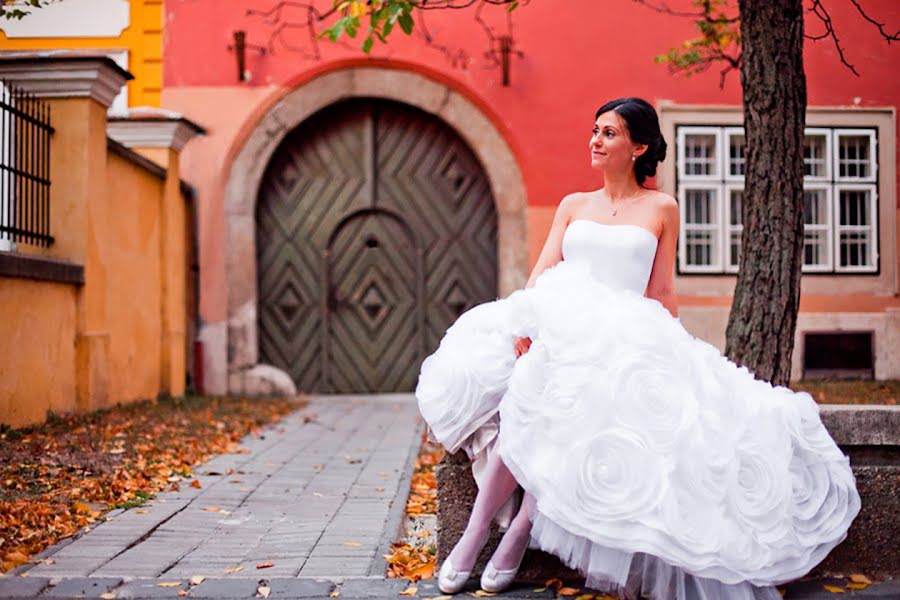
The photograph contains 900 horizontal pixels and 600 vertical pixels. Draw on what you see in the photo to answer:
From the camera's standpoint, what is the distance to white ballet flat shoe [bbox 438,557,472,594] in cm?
371

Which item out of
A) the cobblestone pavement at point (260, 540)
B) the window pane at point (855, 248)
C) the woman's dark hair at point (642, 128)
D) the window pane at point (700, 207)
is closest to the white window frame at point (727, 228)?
the window pane at point (700, 207)

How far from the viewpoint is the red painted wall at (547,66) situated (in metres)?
11.7

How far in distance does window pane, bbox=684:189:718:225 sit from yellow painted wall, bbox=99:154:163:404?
597cm

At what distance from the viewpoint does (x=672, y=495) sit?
328 centimetres

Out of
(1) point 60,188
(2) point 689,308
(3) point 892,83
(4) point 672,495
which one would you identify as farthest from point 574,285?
(3) point 892,83

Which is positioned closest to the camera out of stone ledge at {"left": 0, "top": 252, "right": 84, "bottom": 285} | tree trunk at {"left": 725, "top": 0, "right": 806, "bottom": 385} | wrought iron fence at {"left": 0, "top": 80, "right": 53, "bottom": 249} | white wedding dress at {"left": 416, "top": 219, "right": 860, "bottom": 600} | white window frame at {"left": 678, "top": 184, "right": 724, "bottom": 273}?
white wedding dress at {"left": 416, "top": 219, "right": 860, "bottom": 600}

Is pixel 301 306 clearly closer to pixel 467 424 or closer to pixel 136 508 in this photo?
pixel 136 508

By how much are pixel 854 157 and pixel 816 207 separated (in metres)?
0.73

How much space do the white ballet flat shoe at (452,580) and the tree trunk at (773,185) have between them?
9.55 ft

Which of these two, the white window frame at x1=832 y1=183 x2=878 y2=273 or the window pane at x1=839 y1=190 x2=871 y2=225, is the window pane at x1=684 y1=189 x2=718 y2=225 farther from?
the window pane at x1=839 y1=190 x2=871 y2=225

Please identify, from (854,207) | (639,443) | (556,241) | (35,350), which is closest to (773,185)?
(556,241)

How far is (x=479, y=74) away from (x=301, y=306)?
3433 mm

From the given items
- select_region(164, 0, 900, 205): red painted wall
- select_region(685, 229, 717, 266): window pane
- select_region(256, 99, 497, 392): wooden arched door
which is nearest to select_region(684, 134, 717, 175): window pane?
select_region(164, 0, 900, 205): red painted wall

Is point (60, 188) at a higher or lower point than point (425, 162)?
lower
